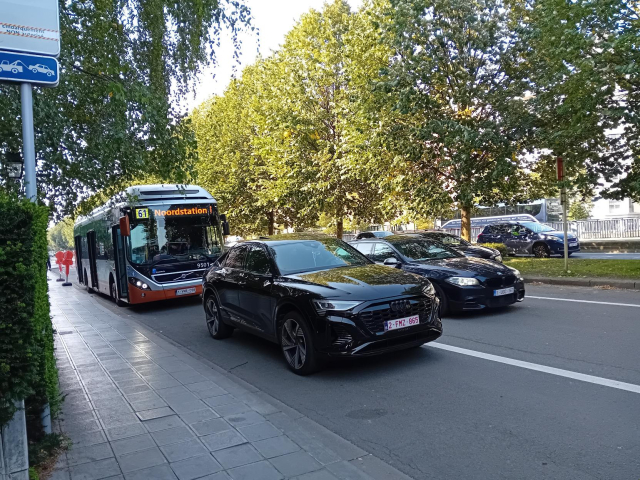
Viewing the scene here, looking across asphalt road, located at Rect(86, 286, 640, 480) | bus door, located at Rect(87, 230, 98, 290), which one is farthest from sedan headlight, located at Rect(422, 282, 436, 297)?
bus door, located at Rect(87, 230, 98, 290)

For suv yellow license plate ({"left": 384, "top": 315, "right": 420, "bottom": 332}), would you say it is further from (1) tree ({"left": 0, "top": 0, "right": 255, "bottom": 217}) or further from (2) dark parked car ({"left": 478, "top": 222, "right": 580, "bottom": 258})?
(2) dark parked car ({"left": 478, "top": 222, "right": 580, "bottom": 258})

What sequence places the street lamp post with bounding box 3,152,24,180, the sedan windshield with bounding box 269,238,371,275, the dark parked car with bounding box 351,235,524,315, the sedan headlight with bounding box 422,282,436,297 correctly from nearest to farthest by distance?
the street lamp post with bounding box 3,152,24,180, the sedan headlight with bounding box 422,282,436,297, the sedan windshield with bounding box 269,238,371,275, the dark parked car with bounding box 351,235,524,315

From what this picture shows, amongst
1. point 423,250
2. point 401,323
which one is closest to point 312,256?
point 401,323

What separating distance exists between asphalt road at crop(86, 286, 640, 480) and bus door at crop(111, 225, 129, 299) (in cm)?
566

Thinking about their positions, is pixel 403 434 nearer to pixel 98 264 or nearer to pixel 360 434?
pixel 360 434

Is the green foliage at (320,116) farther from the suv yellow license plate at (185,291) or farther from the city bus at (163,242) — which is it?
the suv yellow license plate at (185,291)

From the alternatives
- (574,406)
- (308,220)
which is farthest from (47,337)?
(308,220)

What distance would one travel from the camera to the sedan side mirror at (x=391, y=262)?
31.4 feet

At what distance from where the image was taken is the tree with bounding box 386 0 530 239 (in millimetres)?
15906

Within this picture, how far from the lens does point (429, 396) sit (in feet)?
17.1

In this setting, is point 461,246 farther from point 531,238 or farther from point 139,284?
point 531,238

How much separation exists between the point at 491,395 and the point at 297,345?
233 centimetres

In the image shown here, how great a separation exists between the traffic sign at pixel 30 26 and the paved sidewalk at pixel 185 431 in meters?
3.03

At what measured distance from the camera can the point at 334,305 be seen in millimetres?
5840
